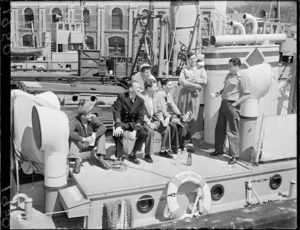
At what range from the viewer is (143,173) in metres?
4.80

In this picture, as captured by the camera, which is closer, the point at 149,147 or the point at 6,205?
the point at 6,205

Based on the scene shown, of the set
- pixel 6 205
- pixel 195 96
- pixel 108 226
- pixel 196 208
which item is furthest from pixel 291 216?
pixel 195 96

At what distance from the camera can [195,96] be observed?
6461 mm

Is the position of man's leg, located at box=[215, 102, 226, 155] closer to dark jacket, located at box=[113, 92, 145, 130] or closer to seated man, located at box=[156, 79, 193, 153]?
seated man, located at box=[156, 79, 193, 153]

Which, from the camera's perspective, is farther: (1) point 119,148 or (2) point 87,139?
(1) point 119,148

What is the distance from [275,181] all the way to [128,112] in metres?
2.28

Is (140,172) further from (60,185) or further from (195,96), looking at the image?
(195,96)

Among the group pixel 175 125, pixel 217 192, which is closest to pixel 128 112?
pixel 175 125

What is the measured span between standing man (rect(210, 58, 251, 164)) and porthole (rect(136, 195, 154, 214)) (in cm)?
152

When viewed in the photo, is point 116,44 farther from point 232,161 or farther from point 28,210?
point 28,210

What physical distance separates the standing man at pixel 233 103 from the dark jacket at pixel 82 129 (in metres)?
1.86

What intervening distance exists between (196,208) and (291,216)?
1145 millimetres

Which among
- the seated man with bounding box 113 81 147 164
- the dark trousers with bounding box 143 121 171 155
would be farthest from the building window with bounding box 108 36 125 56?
the seated man with bounding box 113 81 147 164

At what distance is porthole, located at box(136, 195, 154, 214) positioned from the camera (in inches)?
169
